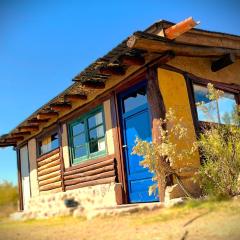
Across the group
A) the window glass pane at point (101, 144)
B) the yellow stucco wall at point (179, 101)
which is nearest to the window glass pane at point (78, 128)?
the window glass pane at point (101, 144)

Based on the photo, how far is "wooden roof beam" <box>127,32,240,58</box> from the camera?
243 inches

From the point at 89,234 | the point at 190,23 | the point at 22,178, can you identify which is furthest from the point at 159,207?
the point at 22,178

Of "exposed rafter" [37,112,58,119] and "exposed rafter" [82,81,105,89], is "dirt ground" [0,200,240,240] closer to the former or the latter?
"exposed rafter" [82,81,105,89]

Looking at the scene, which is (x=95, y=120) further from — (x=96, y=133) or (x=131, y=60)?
(x=131, y=60)

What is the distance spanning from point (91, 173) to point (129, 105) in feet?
8.10

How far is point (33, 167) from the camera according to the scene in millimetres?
13875

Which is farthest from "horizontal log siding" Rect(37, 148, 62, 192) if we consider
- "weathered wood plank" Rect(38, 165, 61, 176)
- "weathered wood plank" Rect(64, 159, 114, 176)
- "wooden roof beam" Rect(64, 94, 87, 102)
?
"wooden roof beam" Rect(64, 94, 87, 102)

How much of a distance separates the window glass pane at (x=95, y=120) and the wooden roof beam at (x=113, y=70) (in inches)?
67.8

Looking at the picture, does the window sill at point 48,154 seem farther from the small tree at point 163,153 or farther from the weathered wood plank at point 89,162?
the small tree at point 163,153

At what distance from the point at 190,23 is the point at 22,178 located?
37.0 feet

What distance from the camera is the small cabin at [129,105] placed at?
285 inches

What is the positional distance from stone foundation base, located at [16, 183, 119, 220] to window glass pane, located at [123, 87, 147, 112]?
6.28ft

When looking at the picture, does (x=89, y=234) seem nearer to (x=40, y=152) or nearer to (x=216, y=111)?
(x=216, y=111)

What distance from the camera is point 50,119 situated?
40.2 feet
